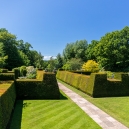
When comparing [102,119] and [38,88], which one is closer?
[102,119]

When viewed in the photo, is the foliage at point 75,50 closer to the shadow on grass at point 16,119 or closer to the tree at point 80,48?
the tree at point 80,48

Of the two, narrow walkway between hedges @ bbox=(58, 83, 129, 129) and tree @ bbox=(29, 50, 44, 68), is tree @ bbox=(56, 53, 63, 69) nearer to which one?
tree @ bbox=(29, 50, 44, 68)

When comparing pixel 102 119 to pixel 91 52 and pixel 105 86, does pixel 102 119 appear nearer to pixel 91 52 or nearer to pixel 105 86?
pixel 105 86

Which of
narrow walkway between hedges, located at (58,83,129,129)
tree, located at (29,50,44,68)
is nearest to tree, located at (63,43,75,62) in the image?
tree, located at (29,50,44,68)

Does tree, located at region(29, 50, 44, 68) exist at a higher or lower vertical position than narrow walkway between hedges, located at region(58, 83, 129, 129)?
higher

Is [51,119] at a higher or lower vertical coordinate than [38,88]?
lower

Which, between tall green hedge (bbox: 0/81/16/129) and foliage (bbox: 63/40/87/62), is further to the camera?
foliage (bbox: 63/40/87/62)

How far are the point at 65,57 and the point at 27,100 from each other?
53.6 m

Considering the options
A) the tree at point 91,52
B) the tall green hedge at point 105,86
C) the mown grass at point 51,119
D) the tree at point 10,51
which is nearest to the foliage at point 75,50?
the tree at point 91,52

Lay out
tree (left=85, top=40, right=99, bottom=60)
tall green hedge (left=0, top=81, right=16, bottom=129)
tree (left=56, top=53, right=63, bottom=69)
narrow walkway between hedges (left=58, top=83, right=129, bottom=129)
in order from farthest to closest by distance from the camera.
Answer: tree (left=56, top=53, right=63, bottom=69) < tree (left=85, top=40, right=99, bottom=60) < narrow walkway between hedges (left=58, top=83, right=129, bottom=129) < tall green hedge (left=0, top=81, right=16, bottom=129)

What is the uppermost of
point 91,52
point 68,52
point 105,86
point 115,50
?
point 68,52

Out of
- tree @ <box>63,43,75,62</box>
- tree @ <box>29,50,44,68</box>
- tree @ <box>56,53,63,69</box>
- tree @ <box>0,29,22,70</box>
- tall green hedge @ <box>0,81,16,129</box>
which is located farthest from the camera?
tree @ <box>29,50,44,68</box>

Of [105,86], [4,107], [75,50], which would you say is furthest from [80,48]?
[4,107]

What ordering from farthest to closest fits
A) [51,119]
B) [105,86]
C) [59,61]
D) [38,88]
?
1. [59,61]
2. [105,86]
3. [38,88]
4. [51,119]
